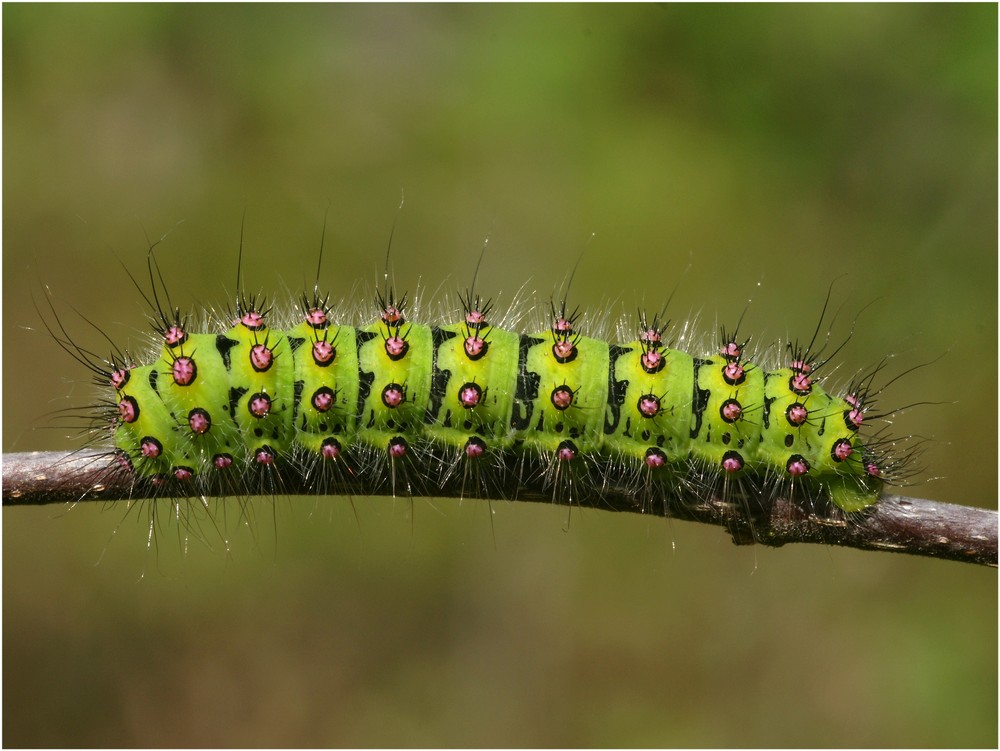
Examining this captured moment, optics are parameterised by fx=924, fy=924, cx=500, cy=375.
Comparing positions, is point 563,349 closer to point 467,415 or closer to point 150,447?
point 467,415

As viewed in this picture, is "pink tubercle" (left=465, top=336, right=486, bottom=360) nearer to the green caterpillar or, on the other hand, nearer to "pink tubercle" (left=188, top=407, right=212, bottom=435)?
the green caterpillar

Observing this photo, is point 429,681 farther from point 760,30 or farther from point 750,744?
point 760,30

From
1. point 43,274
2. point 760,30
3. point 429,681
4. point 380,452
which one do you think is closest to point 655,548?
point 429,681

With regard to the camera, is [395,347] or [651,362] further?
[651,362]

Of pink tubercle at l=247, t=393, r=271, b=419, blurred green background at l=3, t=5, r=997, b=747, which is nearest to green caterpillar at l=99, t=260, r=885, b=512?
pink tubercle at l=247, t=393, r=271, b=419

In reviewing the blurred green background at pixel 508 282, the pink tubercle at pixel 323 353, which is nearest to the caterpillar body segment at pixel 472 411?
the pink tubercle at pixel 323 353

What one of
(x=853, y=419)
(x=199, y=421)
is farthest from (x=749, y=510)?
(x=199, y=421)

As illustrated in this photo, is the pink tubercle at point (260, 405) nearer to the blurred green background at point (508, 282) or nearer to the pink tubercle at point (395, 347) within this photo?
the pink tubercle at point (395, 347)
